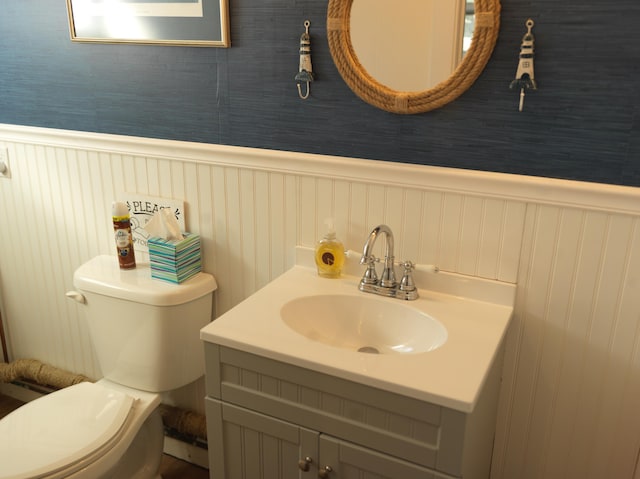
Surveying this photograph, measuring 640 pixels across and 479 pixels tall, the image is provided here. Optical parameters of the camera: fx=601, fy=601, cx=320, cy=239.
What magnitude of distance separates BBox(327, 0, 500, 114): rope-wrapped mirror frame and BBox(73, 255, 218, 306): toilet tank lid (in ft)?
2.48

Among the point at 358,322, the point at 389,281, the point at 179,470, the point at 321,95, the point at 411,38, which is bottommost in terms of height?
the point at 179,470

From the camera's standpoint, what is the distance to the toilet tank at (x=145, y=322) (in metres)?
1.74

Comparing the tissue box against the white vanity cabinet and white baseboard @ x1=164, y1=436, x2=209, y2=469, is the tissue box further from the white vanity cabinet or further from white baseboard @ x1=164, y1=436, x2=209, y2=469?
white baseboard @ x1=164, y1=436, x2=209, y2=469

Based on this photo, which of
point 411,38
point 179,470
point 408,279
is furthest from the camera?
point 179,470

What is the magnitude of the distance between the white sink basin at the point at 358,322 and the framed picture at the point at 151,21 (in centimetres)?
75

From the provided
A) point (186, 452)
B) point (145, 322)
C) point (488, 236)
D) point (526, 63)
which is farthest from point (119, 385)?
point (526, 63)

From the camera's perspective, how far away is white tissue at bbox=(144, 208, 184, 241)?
1768mm

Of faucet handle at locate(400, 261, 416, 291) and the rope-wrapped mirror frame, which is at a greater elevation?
the rope-wrapped mirror frame

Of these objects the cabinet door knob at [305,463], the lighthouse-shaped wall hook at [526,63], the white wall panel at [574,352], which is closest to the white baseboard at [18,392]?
the cabinet door knob at [305,463]

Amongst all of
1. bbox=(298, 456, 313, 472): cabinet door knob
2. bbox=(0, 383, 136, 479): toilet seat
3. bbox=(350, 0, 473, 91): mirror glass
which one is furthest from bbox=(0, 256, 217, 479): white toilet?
bbox=(350, 0, 473, 91): mirror glass

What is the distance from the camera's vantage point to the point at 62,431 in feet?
5.28

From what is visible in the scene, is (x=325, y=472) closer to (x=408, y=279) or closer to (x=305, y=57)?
(x=408, y=279)

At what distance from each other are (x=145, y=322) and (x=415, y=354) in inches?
34.1

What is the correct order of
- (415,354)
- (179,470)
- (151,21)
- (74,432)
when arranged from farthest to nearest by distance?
(179,470) → (151,21) → (74,432) → (415,354)
